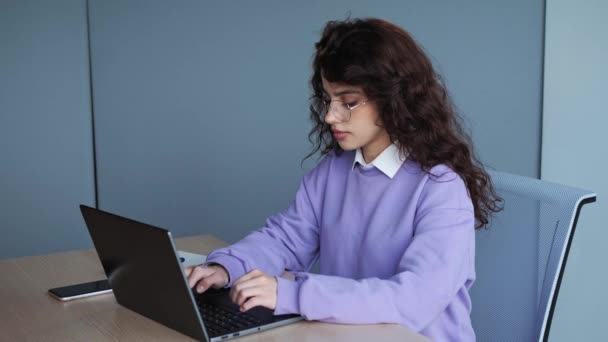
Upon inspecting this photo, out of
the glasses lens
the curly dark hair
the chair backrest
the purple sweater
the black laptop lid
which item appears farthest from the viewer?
the glasses lens

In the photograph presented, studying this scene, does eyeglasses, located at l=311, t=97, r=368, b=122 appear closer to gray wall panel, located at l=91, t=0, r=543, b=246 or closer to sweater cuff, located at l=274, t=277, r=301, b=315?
sweater cuff, located at l=274, t=277, r=301, b=315

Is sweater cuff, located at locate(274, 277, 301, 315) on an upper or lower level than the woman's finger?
lower

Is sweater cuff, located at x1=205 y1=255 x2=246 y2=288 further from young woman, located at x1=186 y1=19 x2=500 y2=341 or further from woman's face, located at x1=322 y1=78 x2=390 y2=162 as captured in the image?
woman's face, located at x1=322 y1=78 x2=390 y2=162

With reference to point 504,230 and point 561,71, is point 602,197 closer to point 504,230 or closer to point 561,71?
point 561,71

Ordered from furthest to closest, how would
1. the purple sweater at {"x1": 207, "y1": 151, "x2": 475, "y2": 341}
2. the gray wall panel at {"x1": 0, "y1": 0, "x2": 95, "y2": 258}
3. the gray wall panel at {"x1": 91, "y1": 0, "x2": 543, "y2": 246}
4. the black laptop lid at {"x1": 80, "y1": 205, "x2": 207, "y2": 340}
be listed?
the gray wall panel at {"x1": 91, "y1": 0, "x2": 543, "y2": 246} < the gray wall panel at {"x1": 0, "y1": 0, "x2": 95, "y2": 258} < the purple sweater at {"x1": 207, "y1": 151, "x2": 475, "y2": 341} < the black laptop lid at {"x1": 80, "y1": 205, "x2": 207, "y2": 340}

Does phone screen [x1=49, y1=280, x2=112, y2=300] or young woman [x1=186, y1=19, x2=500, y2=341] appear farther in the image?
phone screen [x1=49, y1=280, x2=112, y2=300]

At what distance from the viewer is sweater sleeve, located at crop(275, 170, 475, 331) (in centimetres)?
126

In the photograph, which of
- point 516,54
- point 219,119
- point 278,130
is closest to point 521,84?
point 516,54

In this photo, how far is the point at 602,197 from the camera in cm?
263

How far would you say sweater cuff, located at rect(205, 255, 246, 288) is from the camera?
1.50m

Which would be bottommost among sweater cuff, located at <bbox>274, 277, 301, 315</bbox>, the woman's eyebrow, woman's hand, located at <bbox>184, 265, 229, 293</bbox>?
woman's hand, located at <bbox>184, 265, 229, 293</bbox>

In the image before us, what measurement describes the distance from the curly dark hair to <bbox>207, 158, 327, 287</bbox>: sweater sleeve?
10.7 inches

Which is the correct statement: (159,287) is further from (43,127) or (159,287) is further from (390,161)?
(43,127)

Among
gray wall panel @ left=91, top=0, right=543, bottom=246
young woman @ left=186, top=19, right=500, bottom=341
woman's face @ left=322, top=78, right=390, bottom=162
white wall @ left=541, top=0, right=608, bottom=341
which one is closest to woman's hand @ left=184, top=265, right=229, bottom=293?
young woman @ left=186, top=19, right=500, bottom=341
